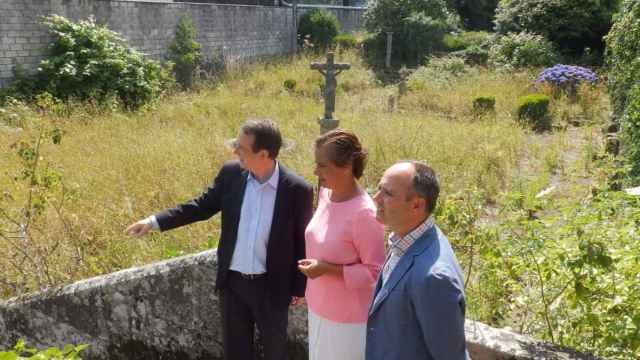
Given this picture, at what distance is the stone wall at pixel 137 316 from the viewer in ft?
10.1

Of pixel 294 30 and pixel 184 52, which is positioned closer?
pixel 184 52

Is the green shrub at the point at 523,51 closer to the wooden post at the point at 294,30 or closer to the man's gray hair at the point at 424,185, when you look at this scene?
the wooden post at the point at 294,30

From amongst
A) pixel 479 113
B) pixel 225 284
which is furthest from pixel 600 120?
pixel 225 284

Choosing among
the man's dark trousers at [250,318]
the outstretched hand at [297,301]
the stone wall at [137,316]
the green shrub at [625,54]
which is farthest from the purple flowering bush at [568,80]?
the man's dark trousers at [250,318]

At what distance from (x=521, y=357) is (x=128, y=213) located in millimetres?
3619

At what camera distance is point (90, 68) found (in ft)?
35.9

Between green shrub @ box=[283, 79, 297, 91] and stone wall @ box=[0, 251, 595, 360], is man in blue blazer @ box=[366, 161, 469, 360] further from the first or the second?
green shrub @ box=[283, 79, 297, 91]

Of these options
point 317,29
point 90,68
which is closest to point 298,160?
point 90,68

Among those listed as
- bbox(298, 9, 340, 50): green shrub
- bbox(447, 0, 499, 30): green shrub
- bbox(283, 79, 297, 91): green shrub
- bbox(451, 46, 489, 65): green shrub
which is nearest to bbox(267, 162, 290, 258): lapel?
bbox(283, 79, 297, 91): green shrub

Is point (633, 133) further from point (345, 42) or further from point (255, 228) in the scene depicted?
point (345, 42)

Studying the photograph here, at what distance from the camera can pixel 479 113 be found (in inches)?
414

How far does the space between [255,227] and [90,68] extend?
955 centimetres

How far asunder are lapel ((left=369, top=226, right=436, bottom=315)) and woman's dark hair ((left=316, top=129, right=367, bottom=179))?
1.70 ft

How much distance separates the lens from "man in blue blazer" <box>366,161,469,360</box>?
1.64 metres
